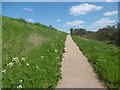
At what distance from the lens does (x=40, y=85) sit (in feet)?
13.5

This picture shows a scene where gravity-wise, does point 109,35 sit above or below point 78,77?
above

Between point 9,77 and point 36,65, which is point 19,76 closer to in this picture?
point 9,77

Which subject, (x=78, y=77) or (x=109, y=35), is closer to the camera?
(x=78, y=77)

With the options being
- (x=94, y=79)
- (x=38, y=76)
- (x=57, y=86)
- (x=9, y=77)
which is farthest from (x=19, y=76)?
(x=94, y=79)

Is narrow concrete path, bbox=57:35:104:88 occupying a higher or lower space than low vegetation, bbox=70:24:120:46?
lower

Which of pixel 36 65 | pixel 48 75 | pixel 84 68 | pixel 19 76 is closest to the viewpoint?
pixel 19 76

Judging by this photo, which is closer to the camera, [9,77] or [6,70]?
[9,77]

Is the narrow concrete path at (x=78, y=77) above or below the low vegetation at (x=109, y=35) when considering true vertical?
below

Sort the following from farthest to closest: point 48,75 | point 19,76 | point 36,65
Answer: point 36,65, point 48,75, point 19,76

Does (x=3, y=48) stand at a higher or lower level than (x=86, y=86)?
higher

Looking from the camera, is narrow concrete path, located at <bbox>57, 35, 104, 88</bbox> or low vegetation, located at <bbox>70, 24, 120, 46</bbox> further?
low vegetation, located at <bbox>70, 24, 120, 46</bbox>

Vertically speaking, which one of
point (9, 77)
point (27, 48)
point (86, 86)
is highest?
point (27, 48)

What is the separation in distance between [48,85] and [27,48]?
13.0 ft

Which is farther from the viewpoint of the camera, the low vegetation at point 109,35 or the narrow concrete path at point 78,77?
the low vegetation at point 109,35
